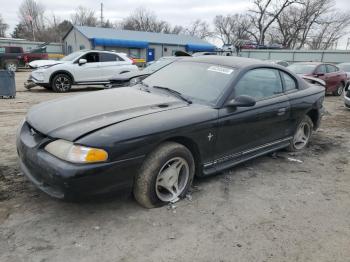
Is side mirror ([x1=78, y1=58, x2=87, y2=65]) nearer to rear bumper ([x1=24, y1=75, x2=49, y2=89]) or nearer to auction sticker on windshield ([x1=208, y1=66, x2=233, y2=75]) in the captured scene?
rear bumper ([x1=24, y1=75, x2=49, y2=89])

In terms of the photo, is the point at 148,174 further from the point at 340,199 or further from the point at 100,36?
the point at 100,36

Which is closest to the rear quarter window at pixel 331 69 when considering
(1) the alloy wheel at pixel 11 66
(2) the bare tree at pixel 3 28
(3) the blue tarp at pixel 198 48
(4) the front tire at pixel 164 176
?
(4) the front tire at pixel 164 176

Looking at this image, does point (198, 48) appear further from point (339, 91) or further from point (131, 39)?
point (339, 91)

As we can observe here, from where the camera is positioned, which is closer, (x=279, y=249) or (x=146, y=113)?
(x=279, y=249)

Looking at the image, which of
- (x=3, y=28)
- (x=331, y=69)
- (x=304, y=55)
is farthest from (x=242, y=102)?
(x=3, y=28)

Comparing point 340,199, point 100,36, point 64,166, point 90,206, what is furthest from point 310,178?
point 100,36

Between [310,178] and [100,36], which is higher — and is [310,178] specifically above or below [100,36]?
below

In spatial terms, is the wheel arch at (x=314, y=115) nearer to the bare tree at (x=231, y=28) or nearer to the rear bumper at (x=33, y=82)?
the rear bumper at (x=33, y=82)

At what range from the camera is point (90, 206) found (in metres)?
3.36

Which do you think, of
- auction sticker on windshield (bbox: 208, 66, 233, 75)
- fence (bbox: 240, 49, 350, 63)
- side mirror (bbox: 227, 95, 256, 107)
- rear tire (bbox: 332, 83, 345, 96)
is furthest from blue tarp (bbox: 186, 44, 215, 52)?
side mirror (bbox: 227, 95, 256, 107)

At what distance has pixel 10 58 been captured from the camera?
22797mm

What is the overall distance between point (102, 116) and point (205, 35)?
7728 centimetres

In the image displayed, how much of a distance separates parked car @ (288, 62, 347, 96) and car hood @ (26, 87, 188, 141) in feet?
33.7

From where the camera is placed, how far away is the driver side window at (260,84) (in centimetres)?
411
